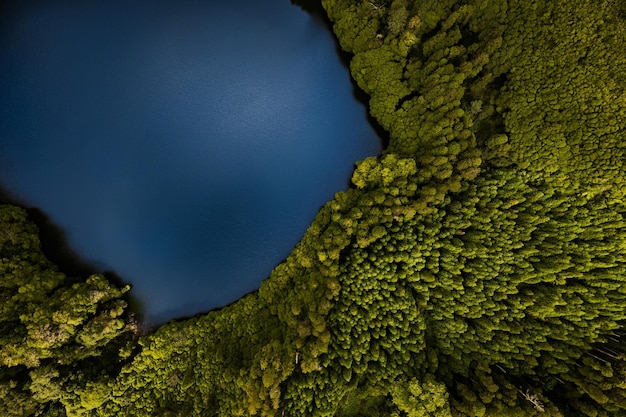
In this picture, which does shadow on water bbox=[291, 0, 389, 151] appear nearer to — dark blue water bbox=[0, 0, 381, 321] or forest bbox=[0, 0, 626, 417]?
dark blue water bbox=[0, 0, 381, 321]

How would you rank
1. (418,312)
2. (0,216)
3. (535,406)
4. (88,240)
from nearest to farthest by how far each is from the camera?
(535,406) → (418,312) → (0,216) → (88,240)

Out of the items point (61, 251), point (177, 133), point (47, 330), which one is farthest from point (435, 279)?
point (61, 251)

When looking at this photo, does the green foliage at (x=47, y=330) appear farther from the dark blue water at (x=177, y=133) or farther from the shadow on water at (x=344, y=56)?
the shadow on water at (x=344, y=56)

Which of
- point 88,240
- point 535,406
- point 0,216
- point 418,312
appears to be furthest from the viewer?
point 88,240

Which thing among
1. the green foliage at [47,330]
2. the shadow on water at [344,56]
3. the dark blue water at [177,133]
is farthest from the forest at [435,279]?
the dark blue water at [177,133]

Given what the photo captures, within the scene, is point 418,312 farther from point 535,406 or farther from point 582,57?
point 582,57

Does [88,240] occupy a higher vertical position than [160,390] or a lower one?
higher

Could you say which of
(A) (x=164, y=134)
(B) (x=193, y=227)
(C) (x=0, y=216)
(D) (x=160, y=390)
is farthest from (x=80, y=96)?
(D) (x=160, y=390)

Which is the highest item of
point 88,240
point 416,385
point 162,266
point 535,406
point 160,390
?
point 88,240
